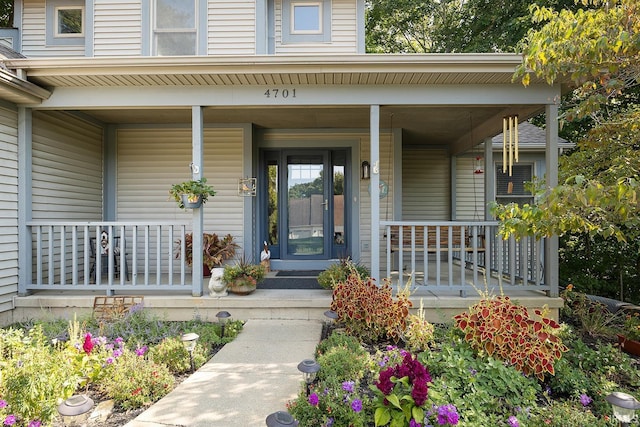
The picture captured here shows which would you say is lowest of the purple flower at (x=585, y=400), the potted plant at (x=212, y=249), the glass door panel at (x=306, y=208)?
the purple flower at (x=585, y=400)

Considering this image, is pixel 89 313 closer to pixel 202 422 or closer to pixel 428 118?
pixel 202 422

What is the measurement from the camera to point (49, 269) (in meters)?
4.32

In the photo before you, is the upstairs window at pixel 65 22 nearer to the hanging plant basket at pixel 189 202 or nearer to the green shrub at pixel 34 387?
the hanging plant basket at pixel 189 202

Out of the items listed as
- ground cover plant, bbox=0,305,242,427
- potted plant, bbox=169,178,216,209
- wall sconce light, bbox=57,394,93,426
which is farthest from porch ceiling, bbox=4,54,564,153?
wall sconce light, bbox=57,394,93,426

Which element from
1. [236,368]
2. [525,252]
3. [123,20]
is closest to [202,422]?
[236,368]

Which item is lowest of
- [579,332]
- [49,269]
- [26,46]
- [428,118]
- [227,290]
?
[579,332]

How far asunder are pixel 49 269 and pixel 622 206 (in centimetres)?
561

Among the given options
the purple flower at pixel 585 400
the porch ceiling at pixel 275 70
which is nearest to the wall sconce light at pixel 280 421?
the purple flower at pixel 585 400

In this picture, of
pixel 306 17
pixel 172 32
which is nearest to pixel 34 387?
pixel 172 32

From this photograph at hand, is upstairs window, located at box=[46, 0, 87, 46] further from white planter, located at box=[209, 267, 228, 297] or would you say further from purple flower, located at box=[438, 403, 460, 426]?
purple flower, located at box=[438, 403, 460, 426]

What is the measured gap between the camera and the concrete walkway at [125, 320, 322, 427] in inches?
87.3

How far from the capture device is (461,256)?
13.7ft

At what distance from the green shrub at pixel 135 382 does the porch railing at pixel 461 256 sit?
2.54 meters

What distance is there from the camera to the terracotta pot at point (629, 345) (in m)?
3.51
